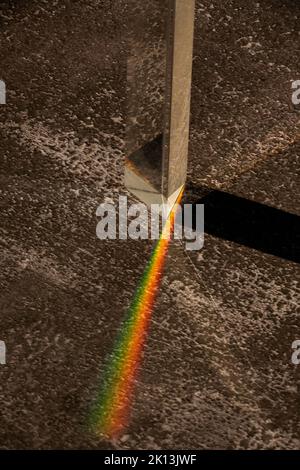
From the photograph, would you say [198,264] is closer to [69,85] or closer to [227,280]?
[227,280]

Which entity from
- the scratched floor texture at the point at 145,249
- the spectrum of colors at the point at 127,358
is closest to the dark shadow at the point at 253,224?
the scratched floor texture at the point at 145,249

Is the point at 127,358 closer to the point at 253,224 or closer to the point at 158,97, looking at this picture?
the point at 253,224

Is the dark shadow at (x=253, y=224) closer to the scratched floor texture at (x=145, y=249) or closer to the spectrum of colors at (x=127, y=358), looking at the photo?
the scratched floor texture at (x=145, y=249)

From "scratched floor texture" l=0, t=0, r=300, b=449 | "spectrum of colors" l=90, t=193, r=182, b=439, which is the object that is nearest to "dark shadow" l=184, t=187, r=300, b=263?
"scratched floor texture" l=0, t=0, r=300, b=449

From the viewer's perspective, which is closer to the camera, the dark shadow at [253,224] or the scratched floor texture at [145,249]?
the scratched floor texture at [145,249]

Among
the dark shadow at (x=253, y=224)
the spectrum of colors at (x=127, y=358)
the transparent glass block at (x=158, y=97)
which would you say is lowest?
the spectrum of colors at (x=127, y=358)
